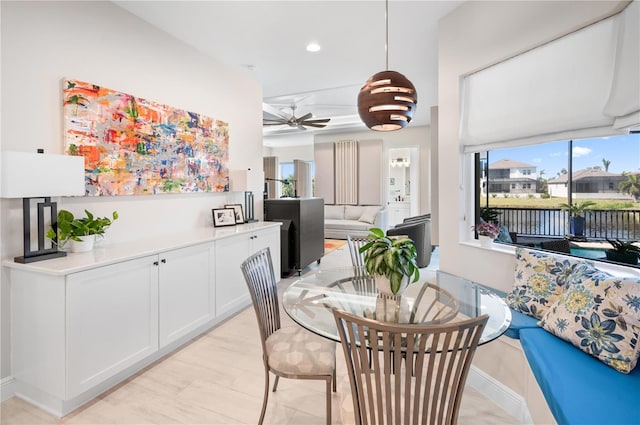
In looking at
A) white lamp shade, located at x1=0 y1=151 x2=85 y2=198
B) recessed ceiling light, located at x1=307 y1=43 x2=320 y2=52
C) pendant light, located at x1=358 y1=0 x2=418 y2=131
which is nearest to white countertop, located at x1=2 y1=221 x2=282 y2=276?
white lamp shade, located at x1=0 y1=151 x2=85 y2=198

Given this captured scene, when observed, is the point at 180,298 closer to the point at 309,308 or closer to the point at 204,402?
the point at 204,402

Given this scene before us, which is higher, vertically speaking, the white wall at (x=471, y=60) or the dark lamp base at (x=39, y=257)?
the white wall at (x=471, y=60)

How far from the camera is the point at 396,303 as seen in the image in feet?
5.75

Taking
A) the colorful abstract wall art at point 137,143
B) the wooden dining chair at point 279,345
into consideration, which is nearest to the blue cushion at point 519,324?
the wooden dining chair at point 279,345

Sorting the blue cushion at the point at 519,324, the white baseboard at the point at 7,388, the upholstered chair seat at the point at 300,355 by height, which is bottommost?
the white baseboard at the point at 7,388

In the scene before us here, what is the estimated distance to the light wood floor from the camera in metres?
1.81

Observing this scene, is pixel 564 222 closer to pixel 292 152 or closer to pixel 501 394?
pixel 501 394

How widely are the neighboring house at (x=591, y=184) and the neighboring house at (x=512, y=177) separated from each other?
173mm

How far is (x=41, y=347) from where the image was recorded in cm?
187

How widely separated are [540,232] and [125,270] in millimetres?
3081

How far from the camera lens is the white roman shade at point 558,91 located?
1.77m

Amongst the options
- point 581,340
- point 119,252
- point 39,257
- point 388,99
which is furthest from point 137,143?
point 581,340

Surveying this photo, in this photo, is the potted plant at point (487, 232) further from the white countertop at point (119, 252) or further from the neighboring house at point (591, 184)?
the white countertop at point (119, 252)

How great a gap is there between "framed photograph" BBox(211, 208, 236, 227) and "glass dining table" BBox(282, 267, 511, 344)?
1755 millimetres
